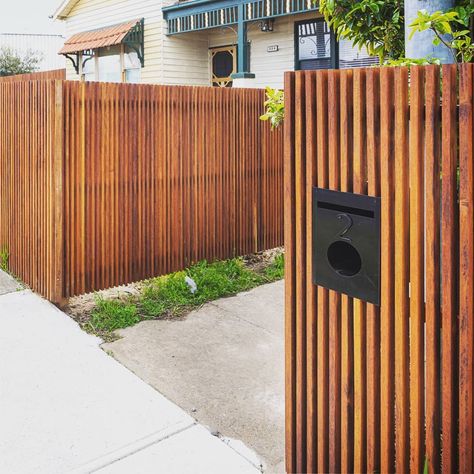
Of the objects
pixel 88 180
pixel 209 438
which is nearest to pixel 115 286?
pixel 88 180

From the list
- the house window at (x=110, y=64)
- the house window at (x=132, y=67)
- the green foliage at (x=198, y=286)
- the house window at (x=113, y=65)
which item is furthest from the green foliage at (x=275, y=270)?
the house window at (x=110, y=64)

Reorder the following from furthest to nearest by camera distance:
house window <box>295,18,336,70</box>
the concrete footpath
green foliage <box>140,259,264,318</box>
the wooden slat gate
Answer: house window <box>295,18,336,70</box> < green foliage <box>140,259,264,318</box> < the concrete footpath < the wooden slat gate

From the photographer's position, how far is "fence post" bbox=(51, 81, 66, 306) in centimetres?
545

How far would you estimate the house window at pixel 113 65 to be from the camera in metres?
16.7

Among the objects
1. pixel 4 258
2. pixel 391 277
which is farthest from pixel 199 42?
pixel 391 277

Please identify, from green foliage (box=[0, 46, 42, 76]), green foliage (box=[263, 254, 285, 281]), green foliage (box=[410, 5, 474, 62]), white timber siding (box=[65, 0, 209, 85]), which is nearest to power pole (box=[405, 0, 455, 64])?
green foliage (box=[410, 5, 474, 62])

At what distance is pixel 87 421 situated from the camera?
368cm

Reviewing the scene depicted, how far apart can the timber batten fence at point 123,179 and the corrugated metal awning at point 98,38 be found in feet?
31.1

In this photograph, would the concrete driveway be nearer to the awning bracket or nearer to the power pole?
the power pole

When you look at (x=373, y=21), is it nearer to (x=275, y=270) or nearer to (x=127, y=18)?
(x=275, y=270)

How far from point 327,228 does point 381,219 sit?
285mm

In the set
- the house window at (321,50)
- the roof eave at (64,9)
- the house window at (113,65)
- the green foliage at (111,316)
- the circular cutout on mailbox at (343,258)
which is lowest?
the green foliage at (111,316)

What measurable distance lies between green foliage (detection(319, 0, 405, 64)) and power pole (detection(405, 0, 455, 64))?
1.18 meters

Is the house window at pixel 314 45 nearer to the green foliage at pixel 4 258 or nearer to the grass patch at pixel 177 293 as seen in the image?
the grass patch at pixel 177 293
